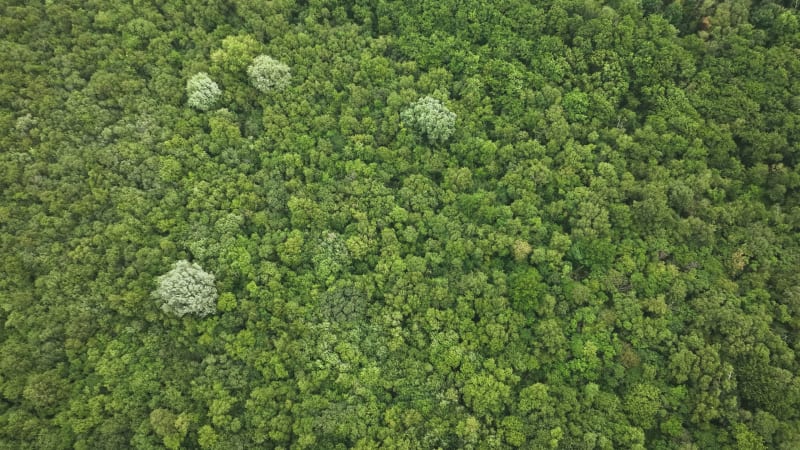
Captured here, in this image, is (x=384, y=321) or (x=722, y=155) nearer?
(x=384, y=321)

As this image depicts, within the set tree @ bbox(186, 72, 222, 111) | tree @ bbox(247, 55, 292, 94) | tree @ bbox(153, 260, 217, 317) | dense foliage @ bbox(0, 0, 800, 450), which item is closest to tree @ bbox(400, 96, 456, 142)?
dense foliage @ bbox(0, 0, 800, 450)

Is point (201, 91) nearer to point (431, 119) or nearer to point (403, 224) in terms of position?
point (431, 119)

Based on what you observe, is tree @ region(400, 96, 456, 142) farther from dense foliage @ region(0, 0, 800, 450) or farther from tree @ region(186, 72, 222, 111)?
tree @ region(186, 72, 222, 111)

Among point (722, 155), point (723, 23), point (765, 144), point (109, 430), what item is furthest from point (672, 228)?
point (109, 430)

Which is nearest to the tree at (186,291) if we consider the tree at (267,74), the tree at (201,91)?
the tree at (201,91)

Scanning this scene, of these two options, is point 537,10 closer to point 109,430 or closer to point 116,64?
point 116,64

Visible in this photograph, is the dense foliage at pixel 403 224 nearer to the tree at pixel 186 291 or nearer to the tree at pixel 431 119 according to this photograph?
the tree at pixel 431 119

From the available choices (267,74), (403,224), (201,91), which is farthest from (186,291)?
(267,74)
